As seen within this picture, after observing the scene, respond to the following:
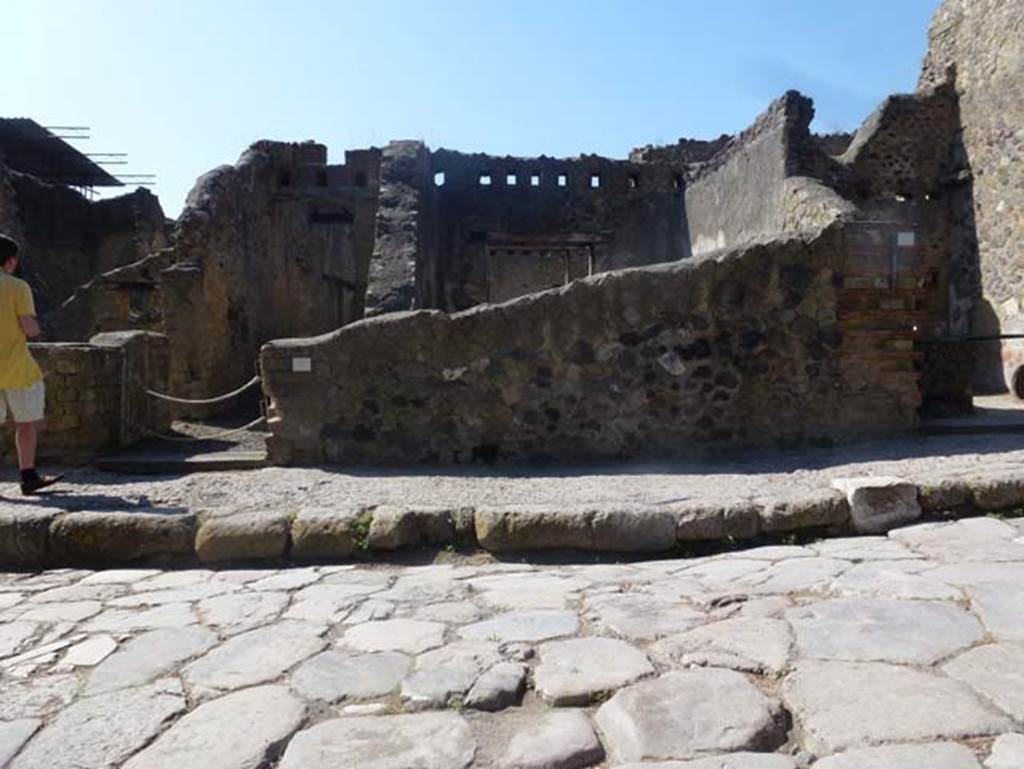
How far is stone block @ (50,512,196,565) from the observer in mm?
4023

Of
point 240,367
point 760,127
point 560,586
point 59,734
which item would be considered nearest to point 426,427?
point 560,586

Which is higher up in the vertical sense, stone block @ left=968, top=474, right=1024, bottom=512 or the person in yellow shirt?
the person in yellow shirt

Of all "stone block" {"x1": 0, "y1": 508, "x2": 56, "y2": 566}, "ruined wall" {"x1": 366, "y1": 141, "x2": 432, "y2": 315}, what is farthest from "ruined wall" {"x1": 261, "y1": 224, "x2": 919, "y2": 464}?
"ruined wall" {"x1": 366, "y1": 141, "x2": 432, "y2": 315}

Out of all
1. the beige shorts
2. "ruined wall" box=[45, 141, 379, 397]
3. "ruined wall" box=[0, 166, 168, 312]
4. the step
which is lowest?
the step

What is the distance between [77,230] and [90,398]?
16808mm

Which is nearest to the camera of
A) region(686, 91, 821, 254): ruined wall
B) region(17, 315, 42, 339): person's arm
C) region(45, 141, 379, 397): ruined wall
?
region(17, 315, 42, 339): person's arm

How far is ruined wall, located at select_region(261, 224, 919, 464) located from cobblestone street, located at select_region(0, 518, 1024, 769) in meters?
2.21

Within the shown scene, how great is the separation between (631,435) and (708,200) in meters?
6.78

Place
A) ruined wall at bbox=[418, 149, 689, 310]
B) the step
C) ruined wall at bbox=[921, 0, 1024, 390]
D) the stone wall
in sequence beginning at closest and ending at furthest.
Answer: the step < the stone wall < ruined wall at bbox=[921, 0, 1024, 390] < ruined wall at bbox=[418, 149, 689, 310]

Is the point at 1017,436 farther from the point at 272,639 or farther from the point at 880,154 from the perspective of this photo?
the point at 880,154

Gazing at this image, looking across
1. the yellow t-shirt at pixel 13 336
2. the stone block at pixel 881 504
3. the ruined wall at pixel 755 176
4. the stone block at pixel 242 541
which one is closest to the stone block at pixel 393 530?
the stone block at pixel 242 541

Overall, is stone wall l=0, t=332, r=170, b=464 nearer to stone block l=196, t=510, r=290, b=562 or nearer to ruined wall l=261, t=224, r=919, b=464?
ruined wall l=261, t=224, r=919, b=464

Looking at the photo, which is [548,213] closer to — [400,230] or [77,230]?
[400,230]

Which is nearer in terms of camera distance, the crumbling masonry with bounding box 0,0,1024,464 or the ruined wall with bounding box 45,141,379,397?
the crumbling masonry with bounding box 0,0,1024,464
